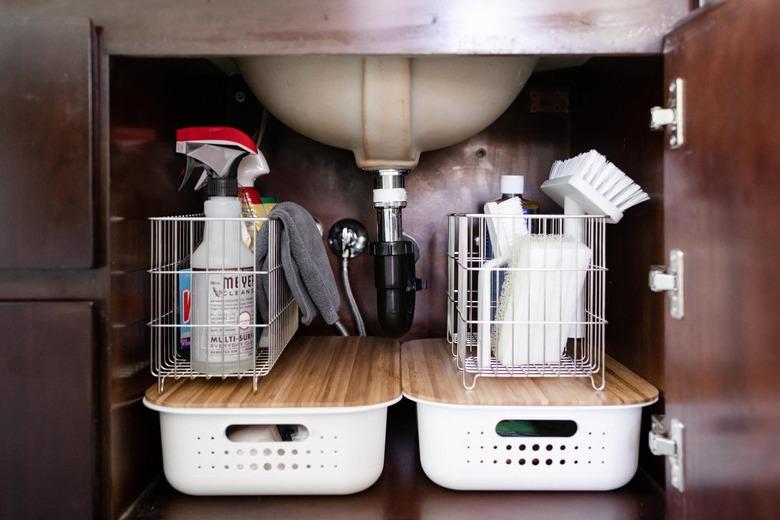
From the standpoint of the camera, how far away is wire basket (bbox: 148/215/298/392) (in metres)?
0.88

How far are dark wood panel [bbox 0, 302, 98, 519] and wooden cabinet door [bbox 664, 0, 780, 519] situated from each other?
74 cm

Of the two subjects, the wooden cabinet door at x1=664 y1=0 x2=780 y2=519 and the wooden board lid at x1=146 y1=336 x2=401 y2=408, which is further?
the wooden board lid at x1=146 y1=336 x2=401 y2=408

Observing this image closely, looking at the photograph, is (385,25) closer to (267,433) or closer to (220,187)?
(220,187)

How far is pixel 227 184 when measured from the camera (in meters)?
0.92

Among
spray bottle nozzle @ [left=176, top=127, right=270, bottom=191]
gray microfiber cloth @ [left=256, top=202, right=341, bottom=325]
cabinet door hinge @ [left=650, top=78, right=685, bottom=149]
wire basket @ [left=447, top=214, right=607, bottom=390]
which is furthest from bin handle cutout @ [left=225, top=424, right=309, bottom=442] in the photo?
cabinet door hinge @ [left=650, top=78, right=685, bottom=149]

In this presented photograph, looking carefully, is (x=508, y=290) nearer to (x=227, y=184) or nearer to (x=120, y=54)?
(x=227, y=184)

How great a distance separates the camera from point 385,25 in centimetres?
76

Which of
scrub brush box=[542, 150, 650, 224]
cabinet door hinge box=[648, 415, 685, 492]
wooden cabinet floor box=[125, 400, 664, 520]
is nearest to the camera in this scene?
cabinet door hinge box=[648, 415, 685, 492]

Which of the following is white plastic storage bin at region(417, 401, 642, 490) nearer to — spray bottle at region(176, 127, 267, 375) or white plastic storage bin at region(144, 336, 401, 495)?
white plastic storage bin at region(144, 336, 401, 495)

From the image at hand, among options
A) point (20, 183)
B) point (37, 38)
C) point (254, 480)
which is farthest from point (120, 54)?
point (254, 480)

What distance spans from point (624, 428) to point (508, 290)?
0.86 feet

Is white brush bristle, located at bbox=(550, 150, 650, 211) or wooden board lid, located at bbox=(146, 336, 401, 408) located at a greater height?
white brush bristle, located at bbox=(550, 150, 650, 211)

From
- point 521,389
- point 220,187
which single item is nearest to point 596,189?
point 521,389

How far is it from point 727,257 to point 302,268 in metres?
0.60
